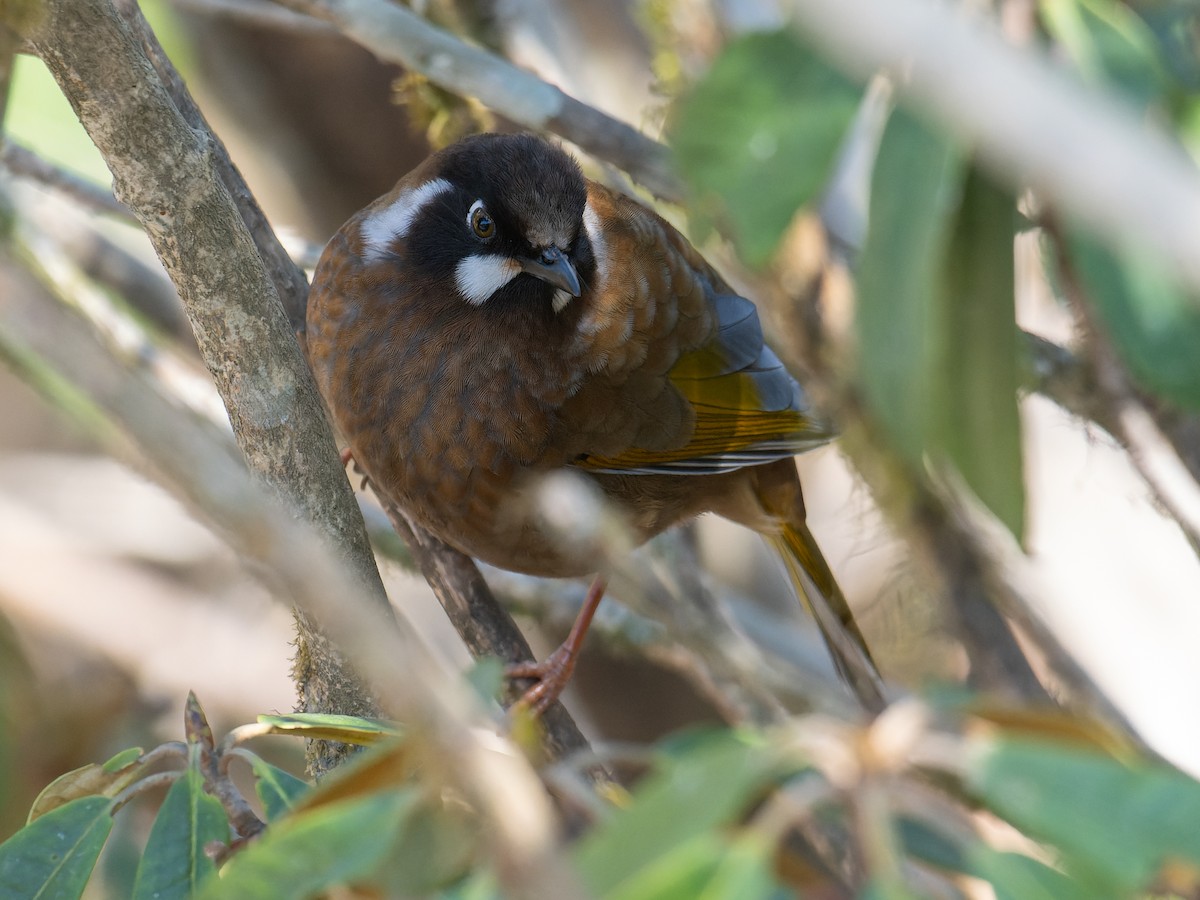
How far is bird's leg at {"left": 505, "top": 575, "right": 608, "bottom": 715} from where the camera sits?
316cm

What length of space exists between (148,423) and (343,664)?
1.08 meters

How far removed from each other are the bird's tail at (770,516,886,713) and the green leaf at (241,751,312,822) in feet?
8.29

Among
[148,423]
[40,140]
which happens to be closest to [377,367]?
[148,423]

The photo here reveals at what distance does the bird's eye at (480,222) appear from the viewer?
3139 mm

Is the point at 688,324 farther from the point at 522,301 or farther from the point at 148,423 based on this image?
the point at 148,423

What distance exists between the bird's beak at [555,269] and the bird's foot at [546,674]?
914 mm

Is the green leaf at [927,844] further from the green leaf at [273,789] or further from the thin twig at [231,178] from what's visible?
the thin twig at [231,178]

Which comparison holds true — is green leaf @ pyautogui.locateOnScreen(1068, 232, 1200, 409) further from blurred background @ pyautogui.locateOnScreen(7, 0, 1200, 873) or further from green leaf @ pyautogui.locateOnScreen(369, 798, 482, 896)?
blurred background @ pyautogui.locateOnScreen(7, 0, 1200, 873)

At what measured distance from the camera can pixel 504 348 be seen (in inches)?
125

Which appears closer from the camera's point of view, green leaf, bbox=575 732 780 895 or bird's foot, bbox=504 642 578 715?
green leaf, bbox=575 732 780 895

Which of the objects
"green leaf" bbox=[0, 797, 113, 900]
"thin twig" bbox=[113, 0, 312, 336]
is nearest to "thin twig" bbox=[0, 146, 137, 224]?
"thin twig" bbox=[113, 0, 312, 336]

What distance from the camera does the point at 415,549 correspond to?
3066mm

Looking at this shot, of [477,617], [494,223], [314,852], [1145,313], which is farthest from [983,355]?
[494,223]

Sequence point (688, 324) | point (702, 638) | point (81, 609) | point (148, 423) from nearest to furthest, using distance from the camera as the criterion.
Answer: point (148, 423), point (702, 638), point (688, 324), point (81, 609)
